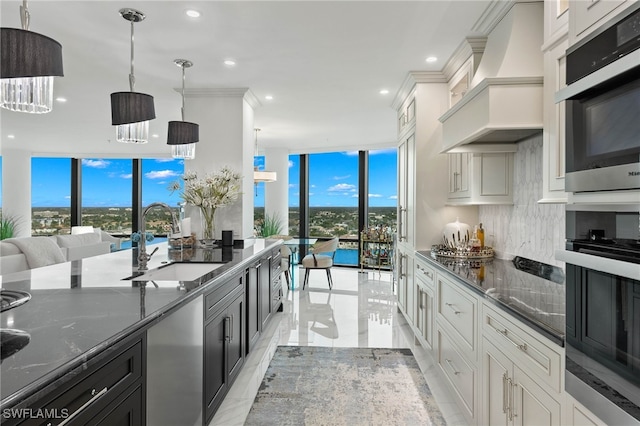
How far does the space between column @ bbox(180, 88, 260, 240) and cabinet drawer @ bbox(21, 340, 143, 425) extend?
3040 millimetres

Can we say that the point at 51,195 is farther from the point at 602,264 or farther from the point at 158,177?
the point at 602,264

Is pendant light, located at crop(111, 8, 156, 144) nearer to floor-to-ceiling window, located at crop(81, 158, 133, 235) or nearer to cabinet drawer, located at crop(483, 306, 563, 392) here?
cabinet drawer, located at crop(483, 306, 563, 392)

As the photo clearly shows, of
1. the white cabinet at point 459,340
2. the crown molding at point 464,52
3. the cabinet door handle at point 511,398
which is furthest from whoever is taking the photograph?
the crown molding at point 464,52

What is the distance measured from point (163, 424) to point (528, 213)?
2657 mm

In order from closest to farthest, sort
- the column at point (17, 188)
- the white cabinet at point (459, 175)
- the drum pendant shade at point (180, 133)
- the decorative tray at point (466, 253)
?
1. the decorative tray at point (466, 253)
2. the white cabinet at point (459, 175)
3. the drum pendant shade at point (180, 133)
4. the column at point (17, 188)

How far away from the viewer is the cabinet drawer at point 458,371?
2.04 metres

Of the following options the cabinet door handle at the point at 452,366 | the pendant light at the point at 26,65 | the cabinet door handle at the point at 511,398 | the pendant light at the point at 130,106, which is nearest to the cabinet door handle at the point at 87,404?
the pendant light at the point at 26,65

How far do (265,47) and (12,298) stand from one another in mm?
2546

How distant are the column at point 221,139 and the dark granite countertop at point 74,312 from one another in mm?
1898

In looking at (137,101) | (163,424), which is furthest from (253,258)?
(163,424)

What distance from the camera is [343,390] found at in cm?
268

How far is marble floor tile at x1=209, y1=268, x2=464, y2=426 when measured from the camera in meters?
2.52

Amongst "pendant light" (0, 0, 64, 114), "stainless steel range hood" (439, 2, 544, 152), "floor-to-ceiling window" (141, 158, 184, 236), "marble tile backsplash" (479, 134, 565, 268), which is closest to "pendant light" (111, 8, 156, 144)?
"pendant light" (0, 0, 64, 114)

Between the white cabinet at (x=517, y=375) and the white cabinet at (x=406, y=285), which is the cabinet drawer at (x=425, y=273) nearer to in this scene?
the white cabinet at (x=406, y=285)
